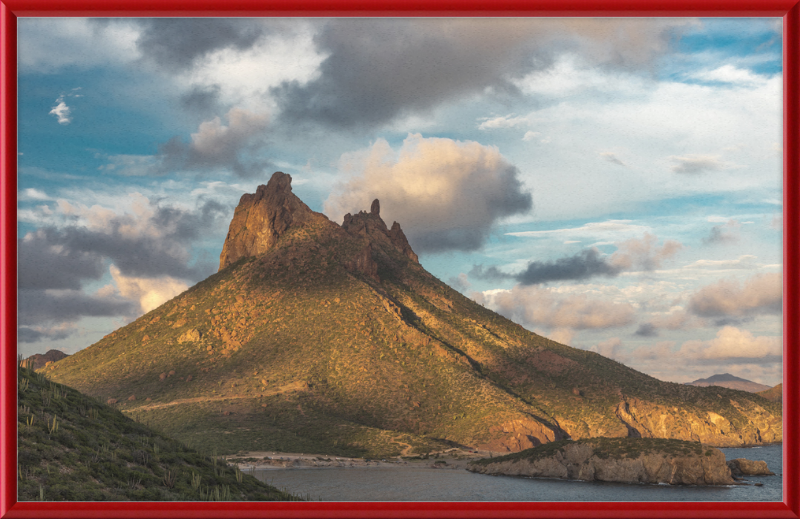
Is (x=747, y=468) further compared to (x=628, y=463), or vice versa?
(x=747, y=468)

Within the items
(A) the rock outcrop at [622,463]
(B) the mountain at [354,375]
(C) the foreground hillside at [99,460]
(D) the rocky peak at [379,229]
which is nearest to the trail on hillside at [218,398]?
(B) the mountain at [354,375]

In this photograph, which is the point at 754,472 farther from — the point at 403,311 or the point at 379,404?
the point at 403,311

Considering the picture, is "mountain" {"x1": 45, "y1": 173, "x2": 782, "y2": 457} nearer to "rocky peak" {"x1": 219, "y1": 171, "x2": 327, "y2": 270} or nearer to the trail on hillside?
the trail on hillside

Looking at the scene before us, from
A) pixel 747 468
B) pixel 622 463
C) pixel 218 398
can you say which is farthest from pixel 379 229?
pixel 747 468

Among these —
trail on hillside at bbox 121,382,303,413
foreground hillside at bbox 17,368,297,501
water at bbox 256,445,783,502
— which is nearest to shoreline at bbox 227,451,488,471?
water at bbox 256,445,783,502

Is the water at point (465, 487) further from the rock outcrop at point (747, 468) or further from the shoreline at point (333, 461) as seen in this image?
the shoreline at point (333, 461)
